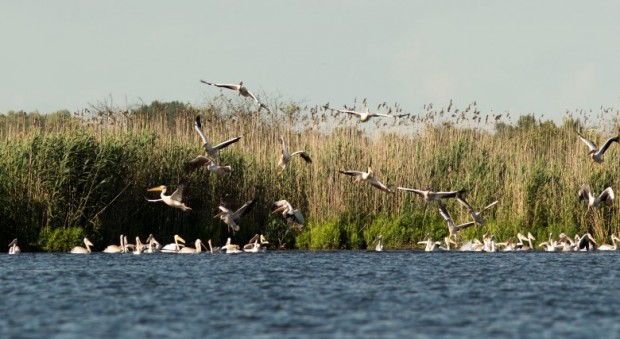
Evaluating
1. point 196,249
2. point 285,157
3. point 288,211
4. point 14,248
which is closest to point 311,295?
point 288,211

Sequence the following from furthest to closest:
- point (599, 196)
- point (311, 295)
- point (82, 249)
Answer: point (599, 196)
point (82, 249)
point (311, 295)

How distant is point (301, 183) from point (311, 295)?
1197 cm

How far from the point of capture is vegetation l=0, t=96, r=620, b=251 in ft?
97.9

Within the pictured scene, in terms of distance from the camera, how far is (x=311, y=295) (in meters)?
20.6

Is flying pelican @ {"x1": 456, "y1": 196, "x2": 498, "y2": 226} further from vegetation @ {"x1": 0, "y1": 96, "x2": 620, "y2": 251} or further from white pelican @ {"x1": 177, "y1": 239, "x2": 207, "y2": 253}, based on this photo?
white pelican @ {"x1": 177, "y1": 239, "x2": 207, "y2": 253}

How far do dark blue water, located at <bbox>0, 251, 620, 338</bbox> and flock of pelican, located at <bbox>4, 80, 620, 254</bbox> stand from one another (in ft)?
2.00

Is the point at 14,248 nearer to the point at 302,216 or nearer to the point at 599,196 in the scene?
the point at 302,216

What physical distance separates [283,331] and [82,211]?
14.6 metres

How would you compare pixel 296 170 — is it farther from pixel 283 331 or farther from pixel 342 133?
pixel 283 331

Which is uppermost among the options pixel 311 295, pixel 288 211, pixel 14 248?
pixel 288 211

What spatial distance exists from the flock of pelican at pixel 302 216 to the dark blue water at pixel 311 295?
610 mm

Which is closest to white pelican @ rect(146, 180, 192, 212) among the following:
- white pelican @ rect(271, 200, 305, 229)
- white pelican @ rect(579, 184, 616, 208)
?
white pelican @ rect(271, 200, 305, 229)

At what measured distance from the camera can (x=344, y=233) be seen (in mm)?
31891

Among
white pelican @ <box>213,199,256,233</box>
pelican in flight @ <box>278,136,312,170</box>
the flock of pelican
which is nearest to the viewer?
the flock of pelican
